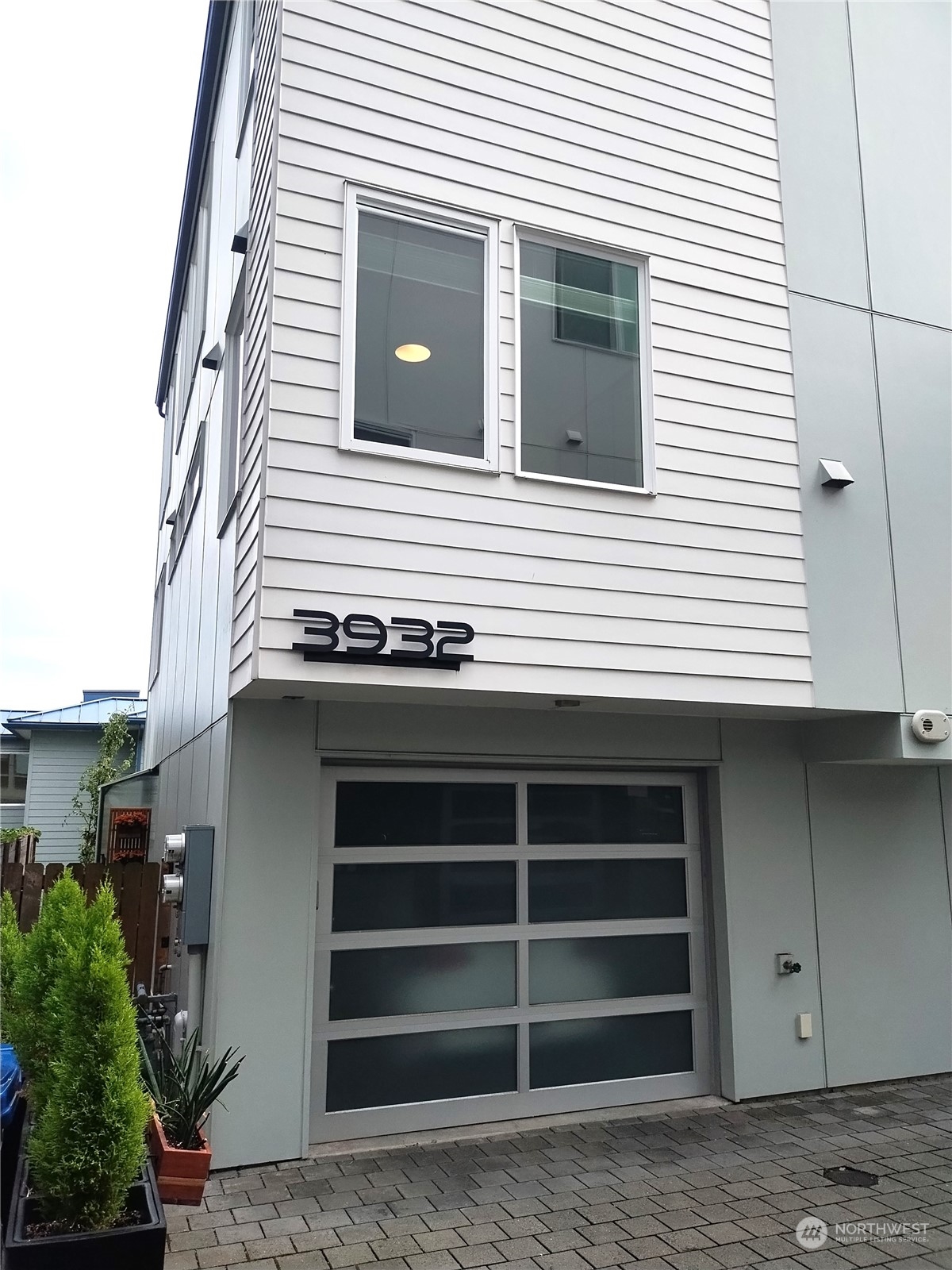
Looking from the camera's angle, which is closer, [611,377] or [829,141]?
[611,377]

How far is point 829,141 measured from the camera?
6.90 metres

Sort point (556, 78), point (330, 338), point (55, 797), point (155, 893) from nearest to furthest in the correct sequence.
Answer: point (330, 338)
point (556, 78)
point (155, 893)
point (55, 797)

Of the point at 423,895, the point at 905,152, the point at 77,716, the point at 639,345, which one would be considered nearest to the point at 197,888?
the point at 423,895

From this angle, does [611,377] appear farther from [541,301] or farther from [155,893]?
[155,893]

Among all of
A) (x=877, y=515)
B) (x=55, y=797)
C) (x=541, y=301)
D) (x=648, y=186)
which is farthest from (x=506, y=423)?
(x=55, y=797)

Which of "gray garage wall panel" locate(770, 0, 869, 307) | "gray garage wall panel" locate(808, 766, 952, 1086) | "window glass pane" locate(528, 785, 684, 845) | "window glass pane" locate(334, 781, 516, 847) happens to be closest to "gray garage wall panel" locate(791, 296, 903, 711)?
"gray garage wall panel" locate(770, 0, 869, 307)

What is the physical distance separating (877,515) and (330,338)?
3.91 m

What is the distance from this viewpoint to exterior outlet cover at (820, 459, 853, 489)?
6.29m

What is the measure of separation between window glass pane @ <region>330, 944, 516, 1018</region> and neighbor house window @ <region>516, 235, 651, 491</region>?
9.69ft

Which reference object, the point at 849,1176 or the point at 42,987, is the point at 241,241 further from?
the point at 849,1176

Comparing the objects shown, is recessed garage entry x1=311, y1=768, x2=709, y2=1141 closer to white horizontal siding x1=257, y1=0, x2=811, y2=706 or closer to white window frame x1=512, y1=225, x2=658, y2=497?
white horizontal siding x1=257, y1=0, x2=811, y2=706

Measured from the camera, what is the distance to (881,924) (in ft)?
22.3

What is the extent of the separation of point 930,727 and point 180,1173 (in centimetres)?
503

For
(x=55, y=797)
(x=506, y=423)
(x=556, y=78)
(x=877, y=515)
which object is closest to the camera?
(x=506, y=423)
